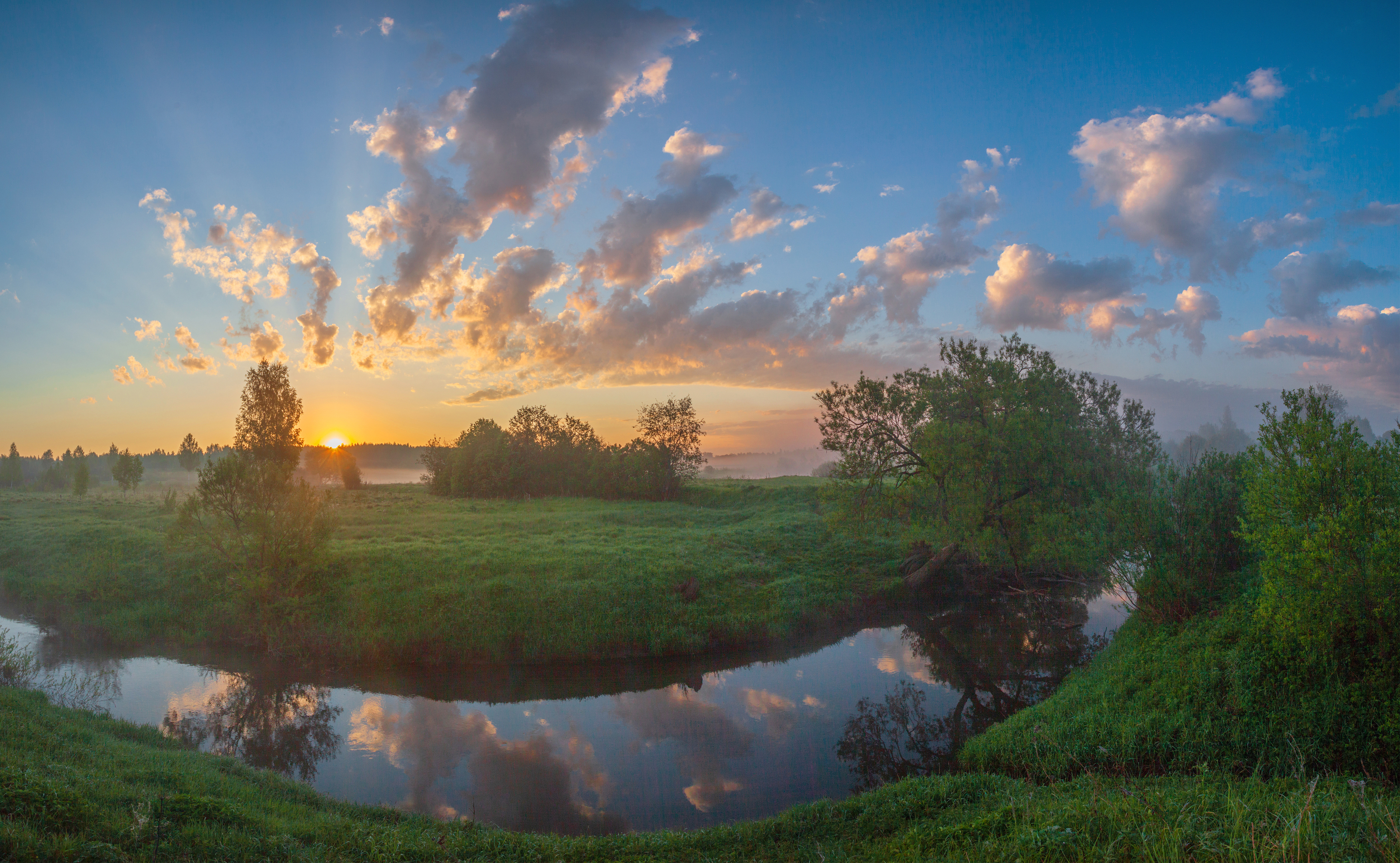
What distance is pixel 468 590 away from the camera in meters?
26.8

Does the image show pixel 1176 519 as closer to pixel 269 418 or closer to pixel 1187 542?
pixel 1187 542

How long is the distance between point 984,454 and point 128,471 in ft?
334

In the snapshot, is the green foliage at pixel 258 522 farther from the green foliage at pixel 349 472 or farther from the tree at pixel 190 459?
the tree at pixel 190 459

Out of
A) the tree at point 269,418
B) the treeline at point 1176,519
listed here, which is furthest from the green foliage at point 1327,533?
the tree at point 269,418

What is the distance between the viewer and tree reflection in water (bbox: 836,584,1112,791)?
16469 millimetres

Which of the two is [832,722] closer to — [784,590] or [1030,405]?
[784,590]

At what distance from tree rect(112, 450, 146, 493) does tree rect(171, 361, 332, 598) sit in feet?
226

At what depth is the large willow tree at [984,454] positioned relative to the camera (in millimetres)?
25906

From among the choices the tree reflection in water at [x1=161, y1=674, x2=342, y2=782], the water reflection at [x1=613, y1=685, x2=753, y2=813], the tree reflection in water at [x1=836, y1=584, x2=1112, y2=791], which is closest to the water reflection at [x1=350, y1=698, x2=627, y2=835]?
the tree reflection in water at [x1=161, y1=674, x2=342, y2=782]

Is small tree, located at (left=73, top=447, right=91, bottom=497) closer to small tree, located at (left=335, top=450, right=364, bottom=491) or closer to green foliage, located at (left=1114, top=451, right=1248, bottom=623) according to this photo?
small tree, located at (left=335, top=450, right=364, bottom=491)

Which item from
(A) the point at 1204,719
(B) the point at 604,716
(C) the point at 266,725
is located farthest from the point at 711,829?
(C) the point at 266,725

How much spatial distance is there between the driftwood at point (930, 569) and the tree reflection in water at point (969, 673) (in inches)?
74.3

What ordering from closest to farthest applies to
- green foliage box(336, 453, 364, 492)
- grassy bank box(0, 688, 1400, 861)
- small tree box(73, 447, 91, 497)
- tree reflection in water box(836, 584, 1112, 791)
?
grassy bank box(0, 688, 1400, 861) → tree reflection in water box(836, 584, 1112, 791) → small tree box(73, 447, 91, 497) → green foliage box(336, 453, 364, 492)

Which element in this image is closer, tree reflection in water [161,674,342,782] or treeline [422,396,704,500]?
tree reflection in water [161,674,342,782]
